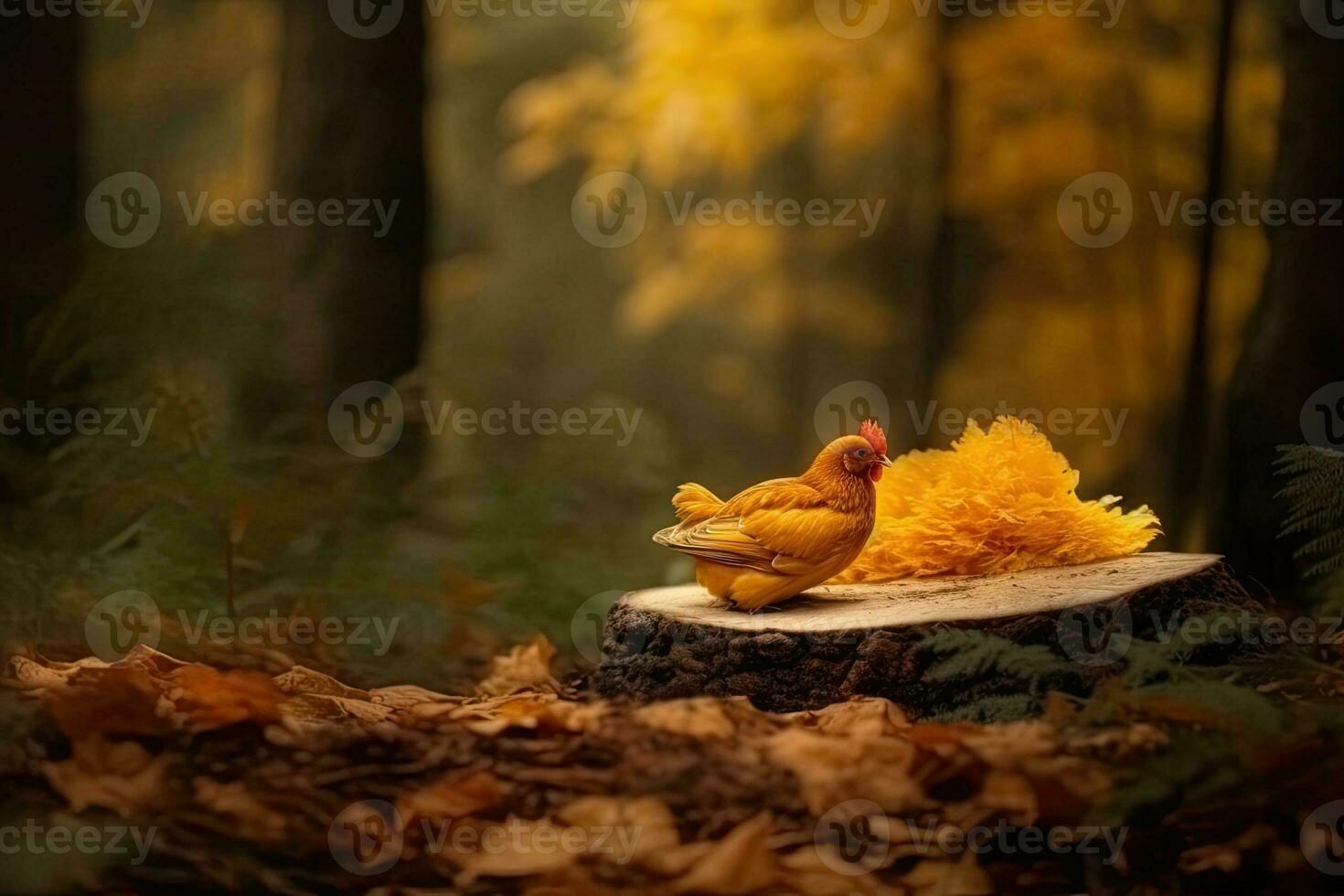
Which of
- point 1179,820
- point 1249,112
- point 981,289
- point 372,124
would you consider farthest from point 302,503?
point 1249,112

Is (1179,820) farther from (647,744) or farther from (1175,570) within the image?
(1175,570)

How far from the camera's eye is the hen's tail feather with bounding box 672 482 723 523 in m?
2.27

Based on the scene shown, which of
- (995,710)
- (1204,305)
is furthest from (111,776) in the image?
(1204,305)

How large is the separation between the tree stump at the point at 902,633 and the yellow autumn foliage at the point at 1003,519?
63mm

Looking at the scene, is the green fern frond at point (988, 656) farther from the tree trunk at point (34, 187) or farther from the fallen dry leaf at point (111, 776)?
the tree trunk at point (34, 187)

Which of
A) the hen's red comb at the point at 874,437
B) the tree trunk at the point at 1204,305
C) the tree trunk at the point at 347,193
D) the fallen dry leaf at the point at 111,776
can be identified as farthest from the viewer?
the tree trunk at the point at 1204,305

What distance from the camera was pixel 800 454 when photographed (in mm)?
3883

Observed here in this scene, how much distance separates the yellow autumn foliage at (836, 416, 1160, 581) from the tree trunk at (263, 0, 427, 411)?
145cm

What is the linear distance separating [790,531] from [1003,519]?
434 millimetres

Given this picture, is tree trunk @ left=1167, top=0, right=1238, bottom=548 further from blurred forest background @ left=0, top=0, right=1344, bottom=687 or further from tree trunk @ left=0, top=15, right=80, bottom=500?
tree trunk @ left=0, top=15, right=80, bottom=500

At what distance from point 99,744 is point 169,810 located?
0.60ft

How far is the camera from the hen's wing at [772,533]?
2.07 m

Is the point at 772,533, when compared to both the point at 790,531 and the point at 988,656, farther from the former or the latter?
the point at 988,656

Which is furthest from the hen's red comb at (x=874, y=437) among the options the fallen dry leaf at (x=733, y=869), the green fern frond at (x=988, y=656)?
the fallen dry leaf at (x=733, y=869)
